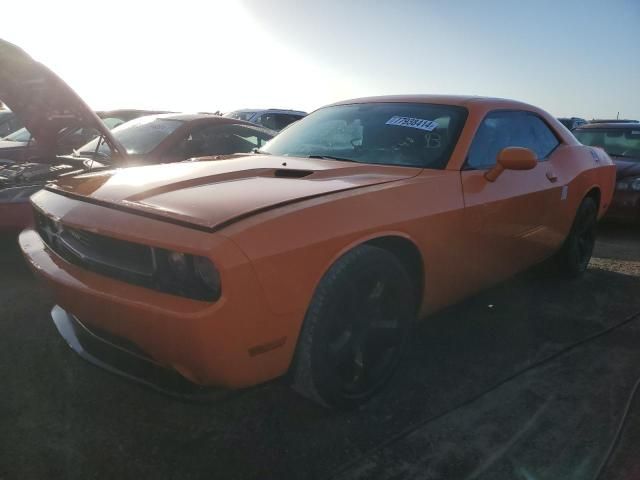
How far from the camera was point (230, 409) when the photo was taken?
7.50 ft

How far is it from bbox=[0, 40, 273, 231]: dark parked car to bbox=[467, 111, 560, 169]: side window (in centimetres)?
250

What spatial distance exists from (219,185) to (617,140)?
619cm

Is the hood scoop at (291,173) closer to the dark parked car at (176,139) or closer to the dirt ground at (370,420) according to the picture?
the dirt ground at (370,420)

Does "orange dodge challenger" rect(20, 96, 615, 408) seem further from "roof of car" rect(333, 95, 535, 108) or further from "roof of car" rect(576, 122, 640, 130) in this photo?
"roof of car" rect(576, 122, 640, 130)

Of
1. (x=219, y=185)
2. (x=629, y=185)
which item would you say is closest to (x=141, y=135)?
(x=219, y=185)

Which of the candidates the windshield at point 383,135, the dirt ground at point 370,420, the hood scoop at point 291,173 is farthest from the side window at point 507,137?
the dirt ground at point 370,420

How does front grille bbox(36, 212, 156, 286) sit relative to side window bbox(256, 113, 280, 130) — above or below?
above

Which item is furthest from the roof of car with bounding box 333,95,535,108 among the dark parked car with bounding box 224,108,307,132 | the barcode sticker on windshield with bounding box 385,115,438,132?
the dark parked car with bounding box 224,108,307,132

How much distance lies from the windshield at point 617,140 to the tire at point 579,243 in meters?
2.61

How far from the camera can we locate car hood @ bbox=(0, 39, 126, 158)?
3.55 metres

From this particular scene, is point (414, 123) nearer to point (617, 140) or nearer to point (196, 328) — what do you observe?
point (196, 328)

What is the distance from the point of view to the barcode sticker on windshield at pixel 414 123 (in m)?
2.89

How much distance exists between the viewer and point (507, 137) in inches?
128

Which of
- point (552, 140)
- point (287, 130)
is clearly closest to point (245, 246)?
point (287, 130)
